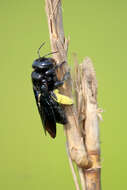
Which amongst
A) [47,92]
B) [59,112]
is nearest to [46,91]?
[47,92]

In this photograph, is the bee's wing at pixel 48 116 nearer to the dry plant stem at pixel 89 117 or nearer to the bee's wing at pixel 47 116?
the bee's wing at pixel 47 116

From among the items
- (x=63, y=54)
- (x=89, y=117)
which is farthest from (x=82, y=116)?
(x=63, y=54)

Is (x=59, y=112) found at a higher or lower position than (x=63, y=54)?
lower

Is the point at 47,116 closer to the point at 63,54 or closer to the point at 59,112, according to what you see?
the point at 59,112

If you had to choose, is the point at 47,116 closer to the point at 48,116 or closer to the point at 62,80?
the point at 48,116

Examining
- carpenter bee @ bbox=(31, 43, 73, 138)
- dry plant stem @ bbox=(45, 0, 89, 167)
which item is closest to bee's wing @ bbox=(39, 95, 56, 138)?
carpenter bee @ bbox=(31, 43, 73, 138)

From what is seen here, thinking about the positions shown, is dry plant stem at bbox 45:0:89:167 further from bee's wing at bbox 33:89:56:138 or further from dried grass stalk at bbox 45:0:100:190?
bee's wing at bbox 33:89:56:138

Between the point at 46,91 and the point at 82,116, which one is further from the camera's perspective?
the point at 46,91
